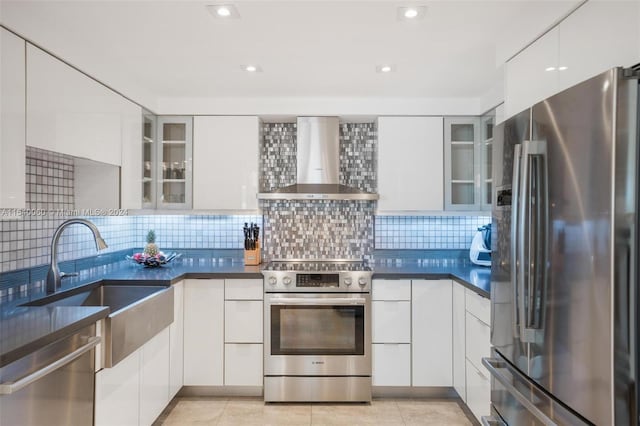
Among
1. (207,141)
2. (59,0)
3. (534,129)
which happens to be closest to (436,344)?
(534,129)

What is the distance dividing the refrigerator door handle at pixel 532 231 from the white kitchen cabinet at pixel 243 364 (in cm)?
197

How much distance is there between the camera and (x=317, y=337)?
2838 mm

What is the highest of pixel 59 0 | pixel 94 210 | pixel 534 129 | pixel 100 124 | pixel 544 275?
pixel 59 0

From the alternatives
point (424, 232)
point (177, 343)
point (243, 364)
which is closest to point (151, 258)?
point (177, 343)

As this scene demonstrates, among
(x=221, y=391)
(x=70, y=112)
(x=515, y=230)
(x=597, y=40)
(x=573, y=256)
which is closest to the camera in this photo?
(x=573, y=256)

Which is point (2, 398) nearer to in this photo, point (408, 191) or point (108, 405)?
point (108, 405)

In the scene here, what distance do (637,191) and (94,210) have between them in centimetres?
274

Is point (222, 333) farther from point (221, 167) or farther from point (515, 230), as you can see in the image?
point (515, 230)

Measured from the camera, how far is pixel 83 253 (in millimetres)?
2828

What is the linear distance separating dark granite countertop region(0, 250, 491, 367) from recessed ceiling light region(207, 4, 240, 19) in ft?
4.75

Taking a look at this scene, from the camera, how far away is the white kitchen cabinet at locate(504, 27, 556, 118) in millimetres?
1636

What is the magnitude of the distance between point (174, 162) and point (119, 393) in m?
1.84

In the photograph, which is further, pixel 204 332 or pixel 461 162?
pixel 461 162

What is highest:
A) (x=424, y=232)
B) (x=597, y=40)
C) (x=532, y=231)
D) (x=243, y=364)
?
(x=597, y=40)
